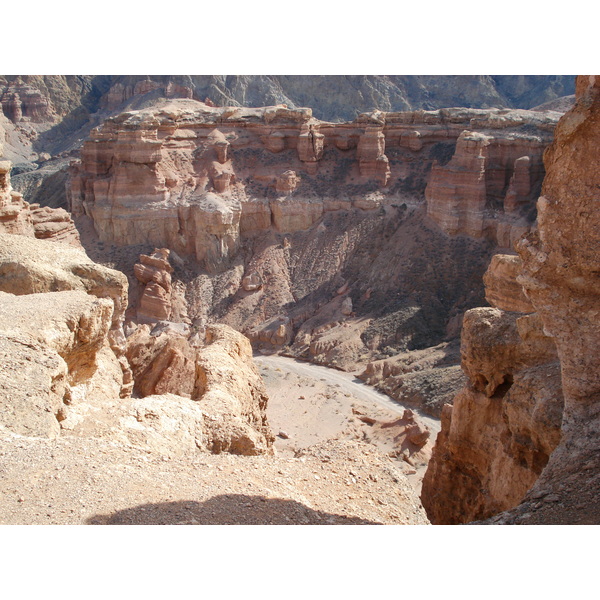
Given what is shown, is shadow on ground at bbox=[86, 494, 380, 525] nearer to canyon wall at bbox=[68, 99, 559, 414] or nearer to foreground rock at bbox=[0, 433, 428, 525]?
foreground rock at bbox=[0, 433, 428, 525]

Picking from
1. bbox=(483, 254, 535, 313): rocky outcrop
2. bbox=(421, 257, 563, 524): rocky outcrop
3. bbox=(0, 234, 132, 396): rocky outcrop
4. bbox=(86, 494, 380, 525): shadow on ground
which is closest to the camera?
bbox=(86, 494, 380, 525): shadow on ground

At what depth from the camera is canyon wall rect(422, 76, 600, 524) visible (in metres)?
10.5

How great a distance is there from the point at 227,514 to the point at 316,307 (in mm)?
41565

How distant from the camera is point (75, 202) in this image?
187ft

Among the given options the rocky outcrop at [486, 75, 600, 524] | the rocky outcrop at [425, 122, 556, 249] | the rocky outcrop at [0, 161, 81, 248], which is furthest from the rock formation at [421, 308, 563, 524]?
the rocky outcrop at [425, 122, 556, 249]

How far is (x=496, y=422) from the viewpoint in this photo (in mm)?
16438

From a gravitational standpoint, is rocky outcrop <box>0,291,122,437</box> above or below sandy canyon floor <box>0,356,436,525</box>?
above

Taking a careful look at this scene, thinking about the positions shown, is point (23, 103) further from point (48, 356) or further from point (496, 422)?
point (496, 422)

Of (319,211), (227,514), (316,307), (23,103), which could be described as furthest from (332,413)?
(23,103)

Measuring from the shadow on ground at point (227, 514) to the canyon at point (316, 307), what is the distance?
6 cm

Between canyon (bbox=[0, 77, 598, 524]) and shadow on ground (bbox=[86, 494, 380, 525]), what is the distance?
0.21 feet

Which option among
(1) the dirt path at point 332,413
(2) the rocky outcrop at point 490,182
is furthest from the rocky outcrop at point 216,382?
(2) the rocky outcrop at point 490,182

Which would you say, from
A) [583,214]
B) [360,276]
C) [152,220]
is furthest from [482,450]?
[152,220]

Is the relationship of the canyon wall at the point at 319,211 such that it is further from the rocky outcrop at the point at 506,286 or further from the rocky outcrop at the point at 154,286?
the rocky outcrop at the point at 506,286
